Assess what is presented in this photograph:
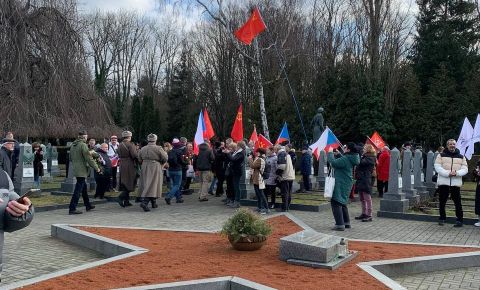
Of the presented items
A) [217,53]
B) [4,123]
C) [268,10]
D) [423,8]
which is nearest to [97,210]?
[4,123]

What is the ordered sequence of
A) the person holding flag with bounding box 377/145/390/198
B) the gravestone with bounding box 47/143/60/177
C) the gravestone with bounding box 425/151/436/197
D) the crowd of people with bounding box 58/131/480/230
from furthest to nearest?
the gravestone with bounding box 47/143/60/177 < the gravestone with bounding box 425/151/436/197 < the person holding flag with bounding box 377/145/390/198 < the crowd of people with bounding box 58/131/480/230

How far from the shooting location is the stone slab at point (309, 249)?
7098 mm

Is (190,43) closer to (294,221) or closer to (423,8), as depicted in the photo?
(423,8)

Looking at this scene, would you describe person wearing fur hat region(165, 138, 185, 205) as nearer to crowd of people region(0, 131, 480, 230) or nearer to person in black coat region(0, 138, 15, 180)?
crowd of people region(0, 131, 480, 230)

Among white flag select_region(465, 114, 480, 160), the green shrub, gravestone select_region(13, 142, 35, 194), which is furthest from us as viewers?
gravestone select_region(13, 142, 35, 194)

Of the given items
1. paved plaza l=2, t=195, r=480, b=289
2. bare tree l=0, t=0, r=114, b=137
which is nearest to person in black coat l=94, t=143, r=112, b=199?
paved plaza l=2, t=195, r=480, b=289

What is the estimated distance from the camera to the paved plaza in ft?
24.0

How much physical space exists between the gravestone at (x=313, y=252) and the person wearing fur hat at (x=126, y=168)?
26.2ft

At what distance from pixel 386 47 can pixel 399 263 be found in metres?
31.6

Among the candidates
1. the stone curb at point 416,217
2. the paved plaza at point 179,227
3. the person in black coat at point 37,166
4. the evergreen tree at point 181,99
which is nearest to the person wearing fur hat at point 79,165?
the paved plaza at point 179,227

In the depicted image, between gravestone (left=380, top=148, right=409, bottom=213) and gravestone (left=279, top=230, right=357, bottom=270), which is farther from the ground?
gravestone (left=380, top=148, right=409, bottom=213)

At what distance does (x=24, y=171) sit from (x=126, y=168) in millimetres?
3723

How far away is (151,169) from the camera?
13.6m

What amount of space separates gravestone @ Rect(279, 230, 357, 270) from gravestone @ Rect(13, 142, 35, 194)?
11.2 metres
